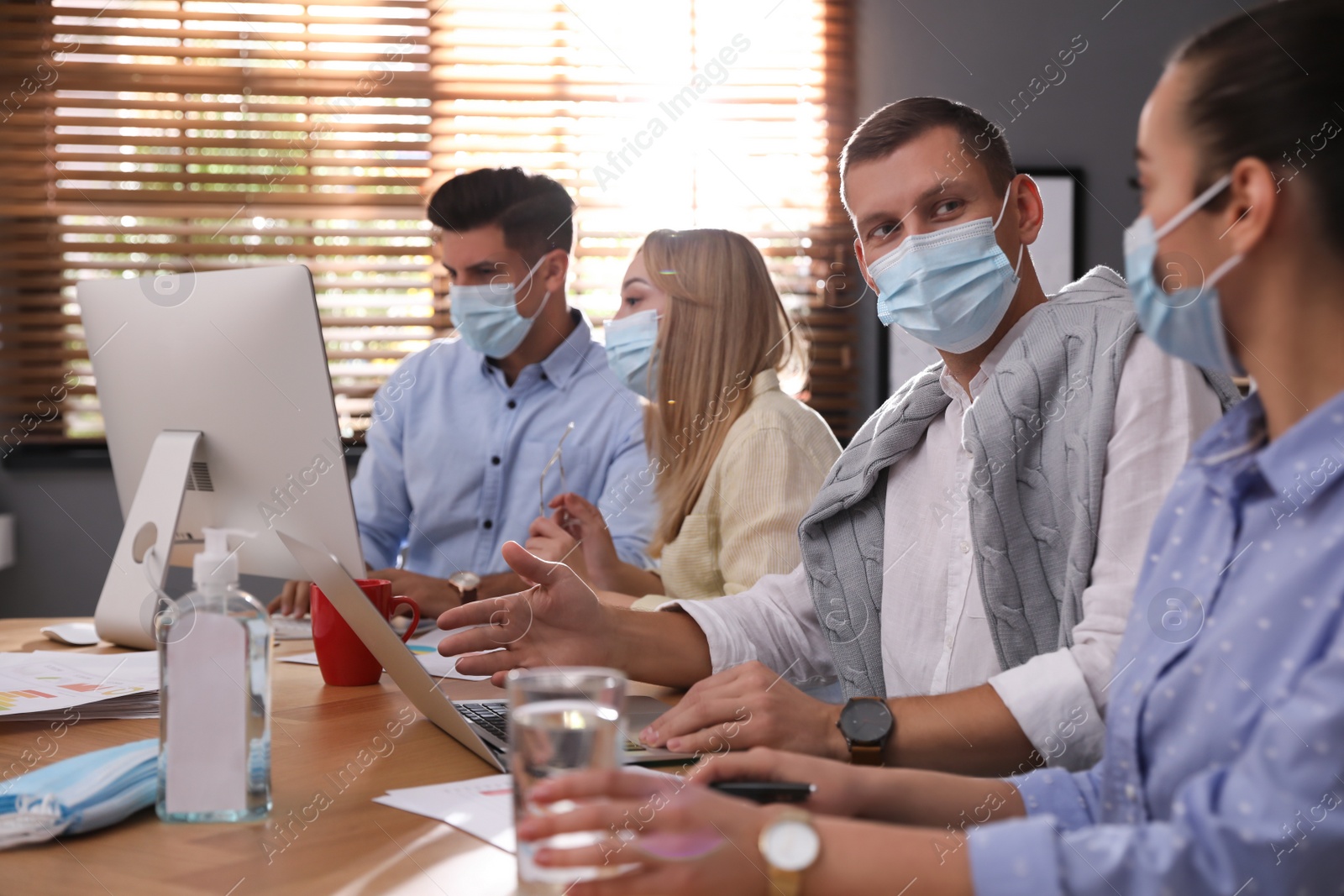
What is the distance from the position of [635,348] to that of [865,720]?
126 cm

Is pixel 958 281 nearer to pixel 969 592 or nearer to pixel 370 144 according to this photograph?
pixel 969 592

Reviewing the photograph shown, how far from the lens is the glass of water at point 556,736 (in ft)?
1.97

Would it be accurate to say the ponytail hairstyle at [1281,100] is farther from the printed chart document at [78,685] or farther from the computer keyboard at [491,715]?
the printed chart document at [78,685]

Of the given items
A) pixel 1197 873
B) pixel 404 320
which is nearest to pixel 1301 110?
pixel 1197 873

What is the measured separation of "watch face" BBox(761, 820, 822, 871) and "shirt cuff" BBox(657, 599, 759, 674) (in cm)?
66

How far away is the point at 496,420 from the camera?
2.41 meters

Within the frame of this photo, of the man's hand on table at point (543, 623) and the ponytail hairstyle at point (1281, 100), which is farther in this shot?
the man's hand on table at point (543, 623)

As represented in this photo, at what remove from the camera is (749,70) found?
3.22m

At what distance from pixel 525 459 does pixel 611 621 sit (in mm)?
1176

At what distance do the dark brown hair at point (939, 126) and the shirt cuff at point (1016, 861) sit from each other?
0.90 meters

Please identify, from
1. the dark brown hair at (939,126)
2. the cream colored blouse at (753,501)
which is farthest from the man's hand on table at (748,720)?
the dark brown hair at (939,126)

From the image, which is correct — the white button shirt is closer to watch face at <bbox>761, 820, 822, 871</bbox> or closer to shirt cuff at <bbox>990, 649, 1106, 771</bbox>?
shirt cuff at <bbox>990, 649, 1106, 771</bbox>

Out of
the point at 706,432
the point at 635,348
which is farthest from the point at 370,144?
the point at 706,432

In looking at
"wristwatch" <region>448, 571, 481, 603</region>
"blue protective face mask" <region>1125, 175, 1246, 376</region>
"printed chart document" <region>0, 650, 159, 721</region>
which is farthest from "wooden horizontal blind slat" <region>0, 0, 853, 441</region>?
"blue protective face mask" <region>1125, 175, 1246, 376</region>
